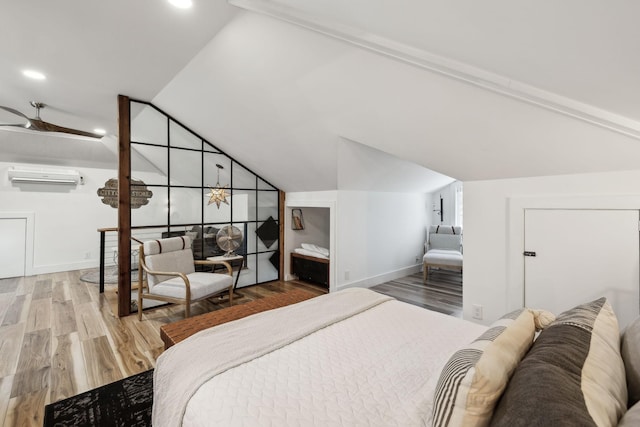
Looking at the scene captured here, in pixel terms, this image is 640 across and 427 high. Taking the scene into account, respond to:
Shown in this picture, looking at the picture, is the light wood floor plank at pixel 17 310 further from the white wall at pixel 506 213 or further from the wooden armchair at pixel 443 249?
the wooden armchair at pixel 443 249

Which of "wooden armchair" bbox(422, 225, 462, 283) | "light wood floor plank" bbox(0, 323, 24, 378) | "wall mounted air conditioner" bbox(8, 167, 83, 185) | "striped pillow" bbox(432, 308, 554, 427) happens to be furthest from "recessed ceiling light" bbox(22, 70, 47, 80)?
"wooden armchair" bbox(422, 225, 462, 283)

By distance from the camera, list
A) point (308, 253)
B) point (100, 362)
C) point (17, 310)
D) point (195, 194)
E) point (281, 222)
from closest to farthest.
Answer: point (100, 362)
point (17, 310)
point (195, 194)
point (308, 253)
point (281, 222)

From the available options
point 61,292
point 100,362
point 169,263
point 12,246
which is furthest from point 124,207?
point 12,246

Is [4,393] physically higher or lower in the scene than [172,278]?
lower

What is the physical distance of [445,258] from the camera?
4473mm

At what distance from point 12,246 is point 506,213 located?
7.44m

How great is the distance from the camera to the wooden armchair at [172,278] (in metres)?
3.00

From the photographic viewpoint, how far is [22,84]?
2941 millimetres

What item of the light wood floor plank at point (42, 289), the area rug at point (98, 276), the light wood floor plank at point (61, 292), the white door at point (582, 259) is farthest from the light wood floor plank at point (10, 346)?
the white door at point (582, 259)

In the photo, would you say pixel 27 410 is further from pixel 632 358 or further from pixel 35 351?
pixel 632 358

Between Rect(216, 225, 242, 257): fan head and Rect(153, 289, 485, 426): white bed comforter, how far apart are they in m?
2.48

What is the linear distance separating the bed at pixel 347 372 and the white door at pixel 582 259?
3.93 ft

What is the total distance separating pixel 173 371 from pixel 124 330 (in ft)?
7.29

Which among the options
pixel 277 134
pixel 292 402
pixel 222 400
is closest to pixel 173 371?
pixel 222 400
